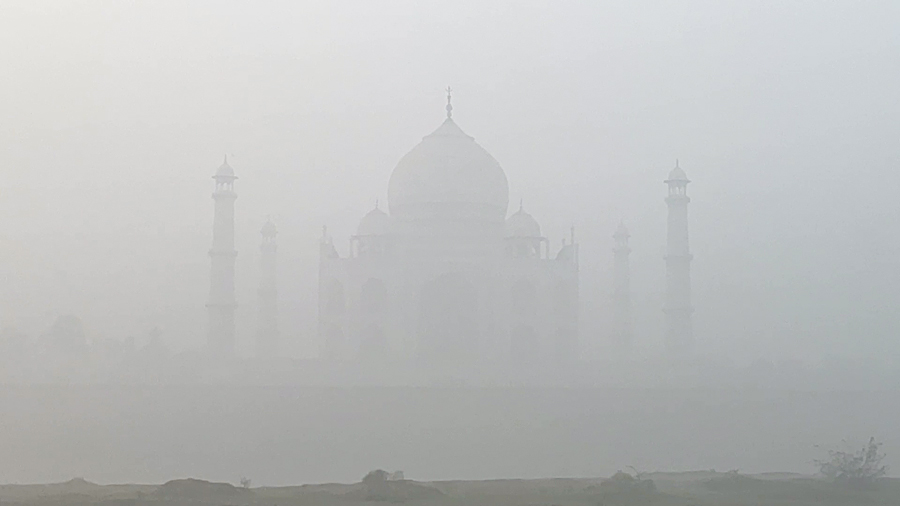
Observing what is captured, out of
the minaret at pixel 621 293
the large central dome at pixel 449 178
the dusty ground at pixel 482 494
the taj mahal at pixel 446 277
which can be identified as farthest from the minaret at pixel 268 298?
the dusty ground at pixel 482 494

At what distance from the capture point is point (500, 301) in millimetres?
25250

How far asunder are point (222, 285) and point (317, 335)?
270 centimetres

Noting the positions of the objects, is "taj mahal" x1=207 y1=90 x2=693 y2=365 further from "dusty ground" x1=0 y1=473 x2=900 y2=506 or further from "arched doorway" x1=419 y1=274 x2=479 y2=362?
"dusty ground" x1=0 y1=473 x2=900 y2=506

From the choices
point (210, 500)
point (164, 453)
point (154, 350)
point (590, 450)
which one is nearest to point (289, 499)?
point (210, 500)

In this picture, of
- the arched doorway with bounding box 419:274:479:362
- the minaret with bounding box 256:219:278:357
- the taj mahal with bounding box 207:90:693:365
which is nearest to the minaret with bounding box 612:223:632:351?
the taj mahal with bounding box 207:90:693:365

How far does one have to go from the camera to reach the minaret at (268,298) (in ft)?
84.1

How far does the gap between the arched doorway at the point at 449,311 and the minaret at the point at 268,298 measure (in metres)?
3.56

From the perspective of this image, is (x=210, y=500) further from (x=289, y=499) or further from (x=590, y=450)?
(x=590, y=450)

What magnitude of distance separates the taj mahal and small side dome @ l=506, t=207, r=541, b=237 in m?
0.03

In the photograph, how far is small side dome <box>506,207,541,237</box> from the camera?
26.6 m

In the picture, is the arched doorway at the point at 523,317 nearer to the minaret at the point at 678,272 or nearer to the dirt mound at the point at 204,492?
the minaret at the point at 678,272

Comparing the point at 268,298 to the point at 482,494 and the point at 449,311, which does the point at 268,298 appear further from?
the point at 482,494

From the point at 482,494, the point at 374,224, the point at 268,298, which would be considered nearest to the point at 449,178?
the point at 374,224

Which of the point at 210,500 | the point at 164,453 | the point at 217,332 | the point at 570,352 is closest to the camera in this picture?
the point at 210,500
